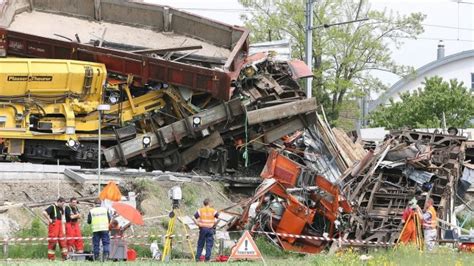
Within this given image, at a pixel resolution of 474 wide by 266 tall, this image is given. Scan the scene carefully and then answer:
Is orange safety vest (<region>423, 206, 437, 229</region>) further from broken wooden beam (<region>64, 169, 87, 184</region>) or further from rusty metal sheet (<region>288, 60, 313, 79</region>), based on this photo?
rusty metal sheet (<region>288, 60, 313, 79</region>)

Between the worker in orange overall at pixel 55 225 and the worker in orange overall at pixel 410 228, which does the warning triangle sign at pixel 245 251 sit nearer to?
the worker in orange overall at pixel 55 225

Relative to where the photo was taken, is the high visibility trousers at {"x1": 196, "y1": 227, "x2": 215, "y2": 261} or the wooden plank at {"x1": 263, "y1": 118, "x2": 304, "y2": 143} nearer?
the high visibility trousers at {"x1": 196, "y1": 227, "x2": 215, "y2": 261}

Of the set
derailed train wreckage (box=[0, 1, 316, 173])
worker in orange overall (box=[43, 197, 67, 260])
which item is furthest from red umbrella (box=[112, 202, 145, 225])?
derailed train wreckage (box=[0, 1, 316, 173])

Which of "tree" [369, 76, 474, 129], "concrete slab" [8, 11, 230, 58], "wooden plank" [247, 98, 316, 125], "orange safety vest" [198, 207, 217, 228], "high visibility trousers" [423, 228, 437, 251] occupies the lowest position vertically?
"tree" [369, 76, 474, 129]

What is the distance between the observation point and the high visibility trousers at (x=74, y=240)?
16.9 m

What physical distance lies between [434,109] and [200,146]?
30.0 meters

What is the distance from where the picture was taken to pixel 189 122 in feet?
78.0

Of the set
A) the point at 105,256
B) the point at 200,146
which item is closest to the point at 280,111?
the point at 200,146

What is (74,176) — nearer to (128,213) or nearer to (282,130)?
(128,213)

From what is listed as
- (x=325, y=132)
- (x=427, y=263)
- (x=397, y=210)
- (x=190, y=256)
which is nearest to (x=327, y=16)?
(x=325, y=132)

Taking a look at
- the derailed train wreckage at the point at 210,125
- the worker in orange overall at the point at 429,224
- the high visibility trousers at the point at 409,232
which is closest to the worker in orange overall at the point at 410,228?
the high visibility trousers at the point at 409,232

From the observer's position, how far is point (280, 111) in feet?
81.3

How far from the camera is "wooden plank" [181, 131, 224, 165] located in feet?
80.4

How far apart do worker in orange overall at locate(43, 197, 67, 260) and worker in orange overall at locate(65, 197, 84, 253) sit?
0.14 m
